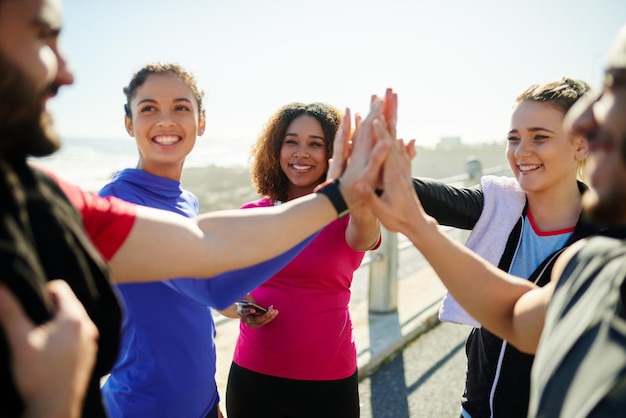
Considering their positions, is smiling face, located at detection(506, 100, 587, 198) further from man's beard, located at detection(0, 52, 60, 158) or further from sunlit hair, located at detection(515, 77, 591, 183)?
man's beard, located at detection(0, 52, 60, 158)

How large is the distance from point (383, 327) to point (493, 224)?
2.87m

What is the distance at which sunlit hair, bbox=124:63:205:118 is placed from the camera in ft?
8.20

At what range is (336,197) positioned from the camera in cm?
182

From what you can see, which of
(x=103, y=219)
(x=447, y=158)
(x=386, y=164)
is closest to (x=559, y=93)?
(x=386, y=164)

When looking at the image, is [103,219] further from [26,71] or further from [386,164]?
[386,164]

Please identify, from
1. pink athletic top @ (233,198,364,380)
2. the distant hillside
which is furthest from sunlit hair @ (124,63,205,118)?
the distant hillside

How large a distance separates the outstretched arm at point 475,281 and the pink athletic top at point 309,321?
2.55 feet

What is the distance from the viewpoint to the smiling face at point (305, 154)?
9.17ft

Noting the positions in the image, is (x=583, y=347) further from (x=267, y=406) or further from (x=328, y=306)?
(x=267, y=406)

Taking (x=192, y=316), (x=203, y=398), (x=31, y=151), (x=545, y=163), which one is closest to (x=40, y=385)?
(x=31, y=151)

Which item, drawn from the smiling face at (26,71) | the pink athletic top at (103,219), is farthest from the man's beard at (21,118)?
the pink athletic top at (103,219)

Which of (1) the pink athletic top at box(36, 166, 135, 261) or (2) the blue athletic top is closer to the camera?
(1) the pink athletic top at box(36, 166, 135, 261)

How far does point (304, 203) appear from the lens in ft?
5.78

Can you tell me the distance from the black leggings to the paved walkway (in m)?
1.10
